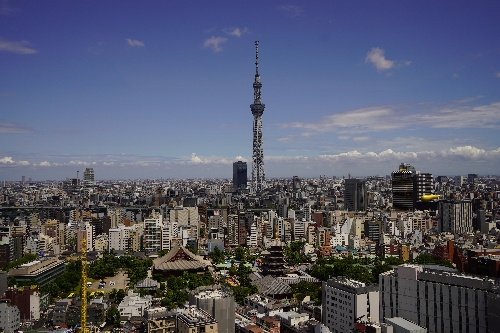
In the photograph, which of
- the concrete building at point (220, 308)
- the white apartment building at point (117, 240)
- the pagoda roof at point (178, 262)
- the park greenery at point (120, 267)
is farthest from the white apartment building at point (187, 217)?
the concrete building at point (220, 308)

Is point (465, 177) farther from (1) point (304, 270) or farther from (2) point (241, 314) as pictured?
(2) point (241, 314)

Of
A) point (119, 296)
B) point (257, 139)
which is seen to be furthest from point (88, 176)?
point (119, 296)

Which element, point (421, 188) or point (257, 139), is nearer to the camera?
point (421, 188)

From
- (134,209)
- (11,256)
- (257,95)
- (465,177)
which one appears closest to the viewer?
(11,256)

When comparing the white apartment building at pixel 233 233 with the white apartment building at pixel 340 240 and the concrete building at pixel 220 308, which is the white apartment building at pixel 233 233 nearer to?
the white apartment building at pixel 340 240

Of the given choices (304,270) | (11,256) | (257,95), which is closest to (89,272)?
(11,256)

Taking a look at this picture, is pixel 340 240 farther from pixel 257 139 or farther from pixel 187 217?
pixel 257 139
